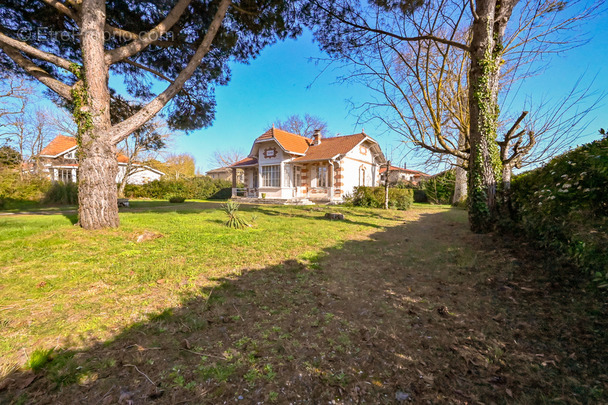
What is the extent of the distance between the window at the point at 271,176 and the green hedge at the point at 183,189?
977 centimetres


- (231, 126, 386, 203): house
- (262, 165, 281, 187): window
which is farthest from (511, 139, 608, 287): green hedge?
(262, 165, 281, 187): window

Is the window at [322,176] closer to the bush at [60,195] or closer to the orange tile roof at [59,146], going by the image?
the bush at [60,195]

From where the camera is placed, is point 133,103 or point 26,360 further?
point 133,103

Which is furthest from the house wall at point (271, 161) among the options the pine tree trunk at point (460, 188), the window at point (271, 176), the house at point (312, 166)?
the pine tree trunk at point (460, 188)

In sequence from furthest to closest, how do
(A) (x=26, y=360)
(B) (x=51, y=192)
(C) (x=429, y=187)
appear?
(C) (x=429, y=187) < (B) (x=51, y=192) < (A) (x=26, y=360)

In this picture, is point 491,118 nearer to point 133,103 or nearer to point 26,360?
point 26,360

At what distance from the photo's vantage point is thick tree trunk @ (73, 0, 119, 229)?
6105 millimetres

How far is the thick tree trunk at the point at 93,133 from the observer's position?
6105 millimetres

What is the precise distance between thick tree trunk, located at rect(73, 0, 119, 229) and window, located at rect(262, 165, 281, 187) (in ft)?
52.6

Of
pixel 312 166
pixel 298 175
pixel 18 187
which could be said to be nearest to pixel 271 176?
pixel 298 175

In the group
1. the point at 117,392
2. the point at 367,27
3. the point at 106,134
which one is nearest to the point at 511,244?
the point at 117,392

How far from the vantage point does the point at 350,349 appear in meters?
2.23

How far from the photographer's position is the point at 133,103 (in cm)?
1087

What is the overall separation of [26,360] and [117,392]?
93 cm
